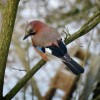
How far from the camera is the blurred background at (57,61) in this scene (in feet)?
9.57

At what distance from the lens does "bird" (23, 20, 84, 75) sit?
154 centimetres

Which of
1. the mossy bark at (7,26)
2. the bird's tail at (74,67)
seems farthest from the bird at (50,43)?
the mossy bark at (7,26)

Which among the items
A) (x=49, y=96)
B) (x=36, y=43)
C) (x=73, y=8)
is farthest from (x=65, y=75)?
(x=36, y=43)

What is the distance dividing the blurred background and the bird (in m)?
0.74

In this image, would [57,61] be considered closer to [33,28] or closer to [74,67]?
[33,28]

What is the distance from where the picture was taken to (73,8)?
455cm

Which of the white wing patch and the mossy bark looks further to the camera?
the white wing patch

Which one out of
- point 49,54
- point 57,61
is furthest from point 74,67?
point 57,61

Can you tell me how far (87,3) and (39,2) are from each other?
621 millimetres

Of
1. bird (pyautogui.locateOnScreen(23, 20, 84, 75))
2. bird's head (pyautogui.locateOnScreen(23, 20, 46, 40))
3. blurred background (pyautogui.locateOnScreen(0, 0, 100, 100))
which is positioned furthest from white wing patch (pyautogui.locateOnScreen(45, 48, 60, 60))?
blurred background (pyautogui.locateOnScreen(0, 0, 100, 100))

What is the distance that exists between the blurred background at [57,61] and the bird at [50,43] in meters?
0.74

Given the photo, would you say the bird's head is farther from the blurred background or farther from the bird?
the blurred background

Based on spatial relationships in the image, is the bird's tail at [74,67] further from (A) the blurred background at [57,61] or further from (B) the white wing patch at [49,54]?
(A) the blurred background at [57,61]

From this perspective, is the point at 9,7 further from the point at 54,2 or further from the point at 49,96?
the point at 54,2
